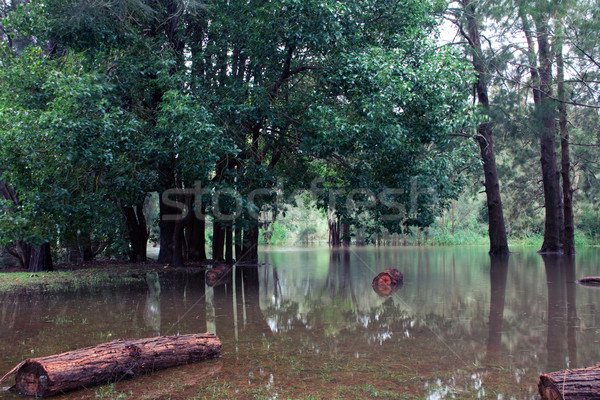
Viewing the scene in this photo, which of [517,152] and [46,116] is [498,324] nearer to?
[46,116]

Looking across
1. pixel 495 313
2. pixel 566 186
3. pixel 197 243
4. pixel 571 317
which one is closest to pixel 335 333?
pixel 495 313

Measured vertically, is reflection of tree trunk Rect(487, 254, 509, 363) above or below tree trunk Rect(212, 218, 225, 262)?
below

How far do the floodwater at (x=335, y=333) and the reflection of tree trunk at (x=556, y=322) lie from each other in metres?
0.02

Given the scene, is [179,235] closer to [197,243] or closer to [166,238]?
[166,238]

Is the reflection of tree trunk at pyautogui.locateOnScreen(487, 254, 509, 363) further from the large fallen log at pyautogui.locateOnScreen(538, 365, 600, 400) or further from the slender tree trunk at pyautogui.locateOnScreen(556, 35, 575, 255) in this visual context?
the slender tree trunk at pyautogui.locateOnScreen(556, 35, 575, 255)

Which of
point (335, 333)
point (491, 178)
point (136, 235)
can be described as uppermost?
point (491, 178)

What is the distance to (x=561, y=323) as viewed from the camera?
6.68 metres

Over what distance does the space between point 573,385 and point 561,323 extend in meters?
3.39

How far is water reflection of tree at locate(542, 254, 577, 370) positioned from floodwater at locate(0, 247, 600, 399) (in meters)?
0.02

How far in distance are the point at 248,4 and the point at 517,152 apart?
1959 cm

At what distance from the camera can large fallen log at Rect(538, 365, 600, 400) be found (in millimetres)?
3596

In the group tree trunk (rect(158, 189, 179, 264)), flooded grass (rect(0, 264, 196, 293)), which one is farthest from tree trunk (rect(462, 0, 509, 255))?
flooded grass (rect(0, 264, 196, 293))

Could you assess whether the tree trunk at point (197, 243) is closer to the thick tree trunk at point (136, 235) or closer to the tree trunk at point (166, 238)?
the tree trunk at point (166, 238)

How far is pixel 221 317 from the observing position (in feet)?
24.5
